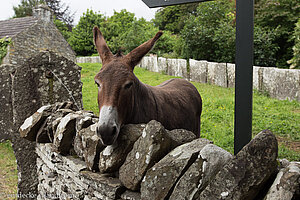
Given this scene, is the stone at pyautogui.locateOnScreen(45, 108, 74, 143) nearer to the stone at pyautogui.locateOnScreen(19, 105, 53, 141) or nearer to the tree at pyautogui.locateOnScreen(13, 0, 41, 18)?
the stone at pyautogui.locateOnScreen(19, 105, 53, 141)

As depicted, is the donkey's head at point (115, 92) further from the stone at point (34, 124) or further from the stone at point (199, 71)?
the stone at point (199, 71)

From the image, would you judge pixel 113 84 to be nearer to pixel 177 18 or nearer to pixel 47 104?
pixel 47 104

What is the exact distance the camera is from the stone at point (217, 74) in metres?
12.1

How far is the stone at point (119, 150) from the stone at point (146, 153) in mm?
136

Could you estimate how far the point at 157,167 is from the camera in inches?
71.9

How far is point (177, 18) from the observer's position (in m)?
31.9

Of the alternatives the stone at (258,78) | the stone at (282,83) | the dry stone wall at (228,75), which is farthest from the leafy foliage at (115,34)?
the stone at (282,83)

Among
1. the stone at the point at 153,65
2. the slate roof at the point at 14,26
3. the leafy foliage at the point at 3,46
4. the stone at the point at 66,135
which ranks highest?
the slate roof at the point at 14,26

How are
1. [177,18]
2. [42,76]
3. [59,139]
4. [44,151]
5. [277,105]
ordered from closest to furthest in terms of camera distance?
[59,139]
[44,151]
[42,76]
[277,105]
[177,18]

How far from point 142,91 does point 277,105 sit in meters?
7.12

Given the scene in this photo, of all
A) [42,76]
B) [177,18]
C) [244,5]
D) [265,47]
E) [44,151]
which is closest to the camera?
[244,5]

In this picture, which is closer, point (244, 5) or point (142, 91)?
point (244, 5)

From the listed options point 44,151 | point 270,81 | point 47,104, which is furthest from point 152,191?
point 270,81

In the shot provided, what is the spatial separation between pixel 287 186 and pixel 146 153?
955 mm
